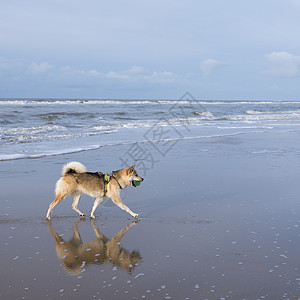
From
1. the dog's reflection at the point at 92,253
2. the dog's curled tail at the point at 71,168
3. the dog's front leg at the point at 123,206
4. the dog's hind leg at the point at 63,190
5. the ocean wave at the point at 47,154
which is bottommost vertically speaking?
the dog's reflection at the point at 92,253

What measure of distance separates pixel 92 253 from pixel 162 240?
3.00 ft

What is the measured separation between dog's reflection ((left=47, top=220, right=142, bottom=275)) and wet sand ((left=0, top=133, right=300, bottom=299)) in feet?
0.04

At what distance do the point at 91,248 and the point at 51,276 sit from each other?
0.88 metres

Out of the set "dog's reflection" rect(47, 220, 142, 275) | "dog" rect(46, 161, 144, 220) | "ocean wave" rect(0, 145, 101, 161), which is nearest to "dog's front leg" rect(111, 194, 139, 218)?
"dog" rect(46, 161, 144, 220)

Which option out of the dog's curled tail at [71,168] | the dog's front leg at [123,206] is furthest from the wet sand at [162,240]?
the dog's curled tail at [71,168]

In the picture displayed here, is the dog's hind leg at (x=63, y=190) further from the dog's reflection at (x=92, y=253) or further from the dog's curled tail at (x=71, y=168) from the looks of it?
the dog's reflection at (x=92, y=253)

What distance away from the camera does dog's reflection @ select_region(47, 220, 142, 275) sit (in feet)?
13.3

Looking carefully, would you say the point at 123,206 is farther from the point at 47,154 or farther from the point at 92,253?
the point at 47,154

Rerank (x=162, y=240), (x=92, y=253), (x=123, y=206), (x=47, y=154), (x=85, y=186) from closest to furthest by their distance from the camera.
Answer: (x=92, y=253), (x=162, y=240), (x=123, y=206), (x=85, y=186), (x=47, y=154)

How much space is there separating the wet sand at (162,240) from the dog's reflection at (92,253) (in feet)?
0.04

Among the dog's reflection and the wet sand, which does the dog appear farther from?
the dog's reflection

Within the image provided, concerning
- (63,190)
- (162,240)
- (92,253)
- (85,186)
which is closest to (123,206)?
(85,186)

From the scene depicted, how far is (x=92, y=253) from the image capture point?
4.39m

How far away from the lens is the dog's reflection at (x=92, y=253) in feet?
13.3
